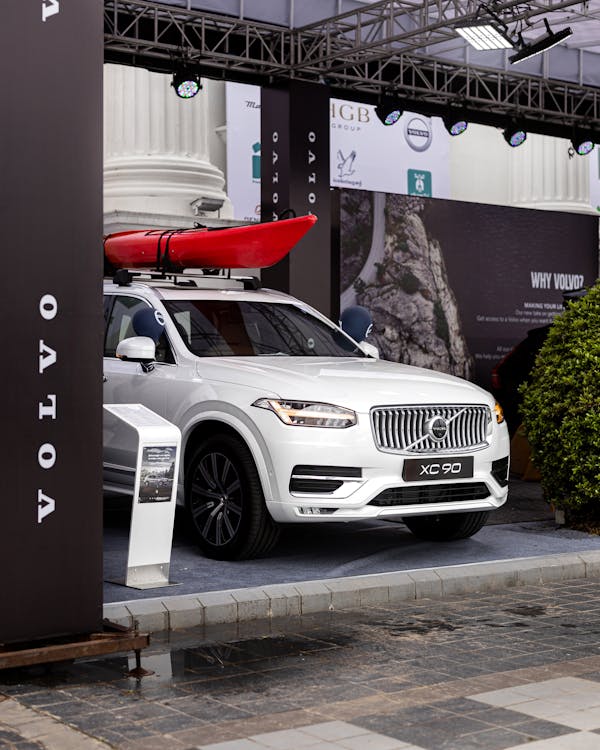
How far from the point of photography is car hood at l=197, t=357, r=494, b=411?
27.0 feet

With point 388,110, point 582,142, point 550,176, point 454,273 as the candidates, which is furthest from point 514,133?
point 550,176

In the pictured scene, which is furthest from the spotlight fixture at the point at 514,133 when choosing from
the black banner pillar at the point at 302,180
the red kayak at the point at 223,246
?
the red kayak at the point at 223,246

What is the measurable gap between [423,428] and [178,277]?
3100 mm

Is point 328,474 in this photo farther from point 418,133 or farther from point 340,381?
point 418,133

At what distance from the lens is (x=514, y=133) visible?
18.3 meters

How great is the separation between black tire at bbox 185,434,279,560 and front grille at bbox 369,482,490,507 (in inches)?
30.7

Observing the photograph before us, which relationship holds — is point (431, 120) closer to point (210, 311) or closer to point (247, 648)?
point (210, 311)

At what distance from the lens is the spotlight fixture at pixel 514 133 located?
18270 millimetres

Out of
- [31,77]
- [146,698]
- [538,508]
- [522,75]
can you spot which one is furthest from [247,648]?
[522,75]

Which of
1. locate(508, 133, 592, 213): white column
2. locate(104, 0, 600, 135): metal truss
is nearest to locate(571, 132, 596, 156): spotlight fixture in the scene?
locate(104, 0, 600, 135): metal truss

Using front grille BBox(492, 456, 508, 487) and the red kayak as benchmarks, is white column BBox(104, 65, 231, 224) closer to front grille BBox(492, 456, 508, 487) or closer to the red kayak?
the red kayak

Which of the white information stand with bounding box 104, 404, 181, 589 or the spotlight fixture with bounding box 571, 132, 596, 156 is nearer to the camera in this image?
the white information stand with bounding box 104, 404, 181, 589

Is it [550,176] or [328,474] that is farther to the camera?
[550,176]

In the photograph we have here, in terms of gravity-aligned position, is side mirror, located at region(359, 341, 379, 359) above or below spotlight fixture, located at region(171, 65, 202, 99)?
→ below
